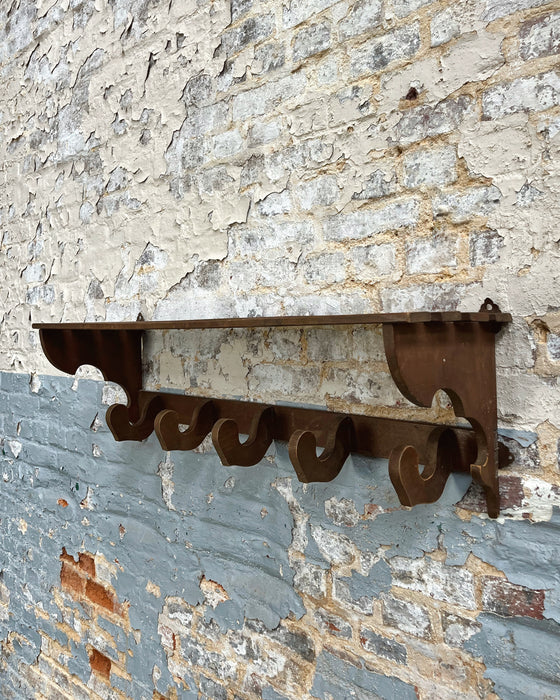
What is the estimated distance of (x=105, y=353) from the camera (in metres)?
1.85

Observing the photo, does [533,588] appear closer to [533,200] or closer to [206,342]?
[533,200]

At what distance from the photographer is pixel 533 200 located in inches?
45.3

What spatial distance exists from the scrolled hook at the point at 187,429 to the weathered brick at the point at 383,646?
66 centimetres

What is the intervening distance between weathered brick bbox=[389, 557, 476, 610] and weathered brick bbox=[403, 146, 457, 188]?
840 mm

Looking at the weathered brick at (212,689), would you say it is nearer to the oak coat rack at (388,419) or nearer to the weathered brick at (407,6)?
the oak coat rack at (388,419)

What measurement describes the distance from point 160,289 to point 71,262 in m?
0.55

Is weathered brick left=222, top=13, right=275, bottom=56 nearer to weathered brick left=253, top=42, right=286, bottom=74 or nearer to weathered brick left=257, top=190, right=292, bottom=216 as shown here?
weathered brick left=253, top=42, right=286, bottom=74

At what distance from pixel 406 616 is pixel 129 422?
3.24ft

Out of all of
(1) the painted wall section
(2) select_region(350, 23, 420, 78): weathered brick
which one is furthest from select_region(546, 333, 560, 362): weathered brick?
(2) select_region(350, 23, 420, 78): weathered brick

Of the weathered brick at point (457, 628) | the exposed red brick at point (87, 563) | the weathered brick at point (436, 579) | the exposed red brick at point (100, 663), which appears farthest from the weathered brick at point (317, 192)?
the exposed red brick at point (100, 663)

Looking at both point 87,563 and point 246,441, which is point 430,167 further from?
point 87,563

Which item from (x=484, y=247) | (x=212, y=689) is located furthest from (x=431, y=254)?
(x=212, y=689)

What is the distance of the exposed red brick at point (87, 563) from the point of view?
220 cm

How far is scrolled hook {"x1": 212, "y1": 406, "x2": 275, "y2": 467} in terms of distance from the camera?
1444mm
